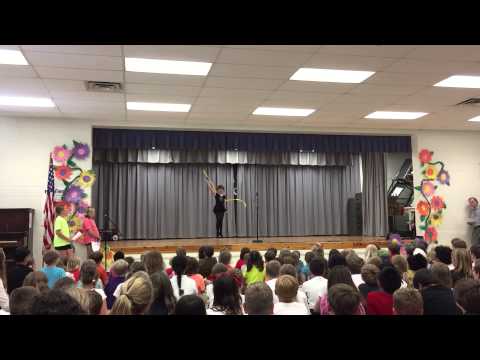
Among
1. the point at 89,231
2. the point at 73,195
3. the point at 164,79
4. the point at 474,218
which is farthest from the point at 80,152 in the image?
the point at 474,218

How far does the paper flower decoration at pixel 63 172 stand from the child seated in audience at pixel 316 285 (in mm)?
5739

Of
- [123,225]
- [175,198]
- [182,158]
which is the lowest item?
[123,225]

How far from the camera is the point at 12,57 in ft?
15.5

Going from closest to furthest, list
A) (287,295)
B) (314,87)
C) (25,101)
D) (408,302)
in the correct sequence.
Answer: (408,302)
(287,295)
(314,87)
(25,101)

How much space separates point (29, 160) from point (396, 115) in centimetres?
686

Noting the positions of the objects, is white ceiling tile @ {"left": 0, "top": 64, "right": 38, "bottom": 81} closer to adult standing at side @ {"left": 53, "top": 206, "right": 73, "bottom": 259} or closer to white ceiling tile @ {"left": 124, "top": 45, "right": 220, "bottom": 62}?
white ceiling tile @ {"left": 124, "top": 45, "right": 220, "bottom": 62}

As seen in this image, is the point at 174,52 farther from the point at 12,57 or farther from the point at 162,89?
the point at 12,57

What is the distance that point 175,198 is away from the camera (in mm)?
11992

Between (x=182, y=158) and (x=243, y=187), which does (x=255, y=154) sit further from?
(x=182, y=158)

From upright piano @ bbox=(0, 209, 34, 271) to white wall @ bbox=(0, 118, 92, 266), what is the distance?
1.72ft

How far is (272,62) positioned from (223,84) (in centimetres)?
109

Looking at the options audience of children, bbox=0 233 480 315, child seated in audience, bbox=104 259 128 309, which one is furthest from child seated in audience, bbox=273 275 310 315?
child seated in audience, bbox=104 259 128 309

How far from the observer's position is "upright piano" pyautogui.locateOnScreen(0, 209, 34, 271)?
22.1 feet
